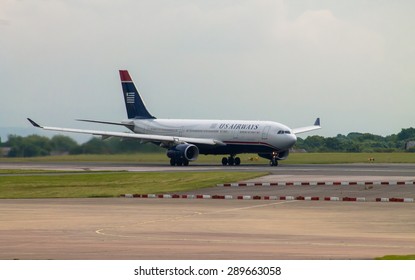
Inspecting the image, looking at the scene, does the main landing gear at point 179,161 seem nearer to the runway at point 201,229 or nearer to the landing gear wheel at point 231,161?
the landing gear wheel at point 231,161

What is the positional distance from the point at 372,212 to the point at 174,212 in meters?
8.54

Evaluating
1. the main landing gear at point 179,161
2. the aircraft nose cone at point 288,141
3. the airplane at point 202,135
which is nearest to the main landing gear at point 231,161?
the airplane at point 202,135

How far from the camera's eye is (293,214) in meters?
42.8

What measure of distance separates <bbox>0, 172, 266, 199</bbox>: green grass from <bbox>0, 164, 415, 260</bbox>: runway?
17.4ft

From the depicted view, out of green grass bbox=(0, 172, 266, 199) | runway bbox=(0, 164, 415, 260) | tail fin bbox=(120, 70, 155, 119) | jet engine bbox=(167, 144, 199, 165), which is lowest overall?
runway bbox=(0, 164, 415, 260)

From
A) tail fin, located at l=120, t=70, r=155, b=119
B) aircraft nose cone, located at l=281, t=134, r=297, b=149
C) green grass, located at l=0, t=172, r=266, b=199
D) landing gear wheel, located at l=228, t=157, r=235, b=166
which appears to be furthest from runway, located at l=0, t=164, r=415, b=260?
tail fin, located at l=120, t=70, r=155, b=119

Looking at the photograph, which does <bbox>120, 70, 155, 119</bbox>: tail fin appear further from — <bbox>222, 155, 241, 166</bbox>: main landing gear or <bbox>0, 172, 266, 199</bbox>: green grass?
<bbox>0, 172, 266, 199</bbox>: green grass

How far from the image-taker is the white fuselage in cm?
9631

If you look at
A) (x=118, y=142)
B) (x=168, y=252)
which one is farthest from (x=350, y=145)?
(x=168, y=252)

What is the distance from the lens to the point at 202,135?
10238cm

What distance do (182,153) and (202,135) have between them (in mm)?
6015

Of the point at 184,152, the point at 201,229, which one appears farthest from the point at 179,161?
the point at 201,229

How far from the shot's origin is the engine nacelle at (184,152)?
97062 mm

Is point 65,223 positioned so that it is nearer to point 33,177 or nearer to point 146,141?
point 33,177
